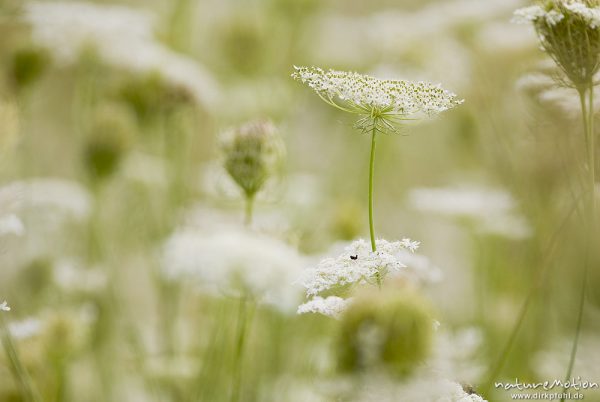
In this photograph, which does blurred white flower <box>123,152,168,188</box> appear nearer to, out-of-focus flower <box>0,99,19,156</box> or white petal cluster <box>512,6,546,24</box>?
out-of-focus flower <box>0,99,19,156</box>

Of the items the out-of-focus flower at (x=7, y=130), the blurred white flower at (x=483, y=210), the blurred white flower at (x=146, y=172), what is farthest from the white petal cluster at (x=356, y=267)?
the blurred white flower at (x=146, y=172)

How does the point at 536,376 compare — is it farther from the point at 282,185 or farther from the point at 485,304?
the point at 282,185

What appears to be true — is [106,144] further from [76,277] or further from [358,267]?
[358,267]

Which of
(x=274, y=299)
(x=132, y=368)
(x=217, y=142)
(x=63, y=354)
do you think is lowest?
(x=132, y=368)

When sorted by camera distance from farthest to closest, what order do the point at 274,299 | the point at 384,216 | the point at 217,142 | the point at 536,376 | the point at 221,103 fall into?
1. the point at 384,216
2. the point at 221,103
3. the point at 536,376
4. the point at 217,142
5. the point at 274,299

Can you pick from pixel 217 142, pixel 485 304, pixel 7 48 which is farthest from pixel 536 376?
pixel 7 48
